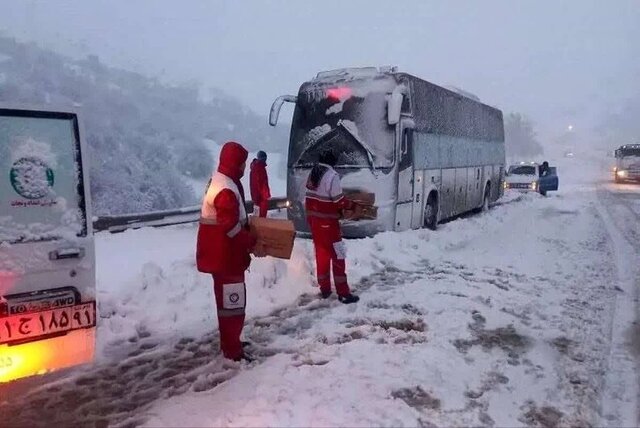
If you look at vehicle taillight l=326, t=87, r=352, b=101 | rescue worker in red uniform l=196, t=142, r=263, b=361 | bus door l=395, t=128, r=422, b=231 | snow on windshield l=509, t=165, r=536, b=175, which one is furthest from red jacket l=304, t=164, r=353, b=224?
snow on windshield l=509, t=165, r=536, b=175

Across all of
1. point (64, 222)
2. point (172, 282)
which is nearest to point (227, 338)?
point (64, 222)

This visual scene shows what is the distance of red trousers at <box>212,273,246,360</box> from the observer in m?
5.21

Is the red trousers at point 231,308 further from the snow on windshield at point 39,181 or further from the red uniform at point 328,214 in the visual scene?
the red uniform at point 328,214

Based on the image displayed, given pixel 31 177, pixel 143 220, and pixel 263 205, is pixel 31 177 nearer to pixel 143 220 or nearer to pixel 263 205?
pixel 263 205

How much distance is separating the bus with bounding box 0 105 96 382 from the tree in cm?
12385

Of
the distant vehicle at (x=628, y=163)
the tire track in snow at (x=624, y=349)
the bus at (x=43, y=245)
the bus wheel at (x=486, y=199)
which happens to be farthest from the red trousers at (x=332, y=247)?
the distant vehicle at (x=628, y=163)

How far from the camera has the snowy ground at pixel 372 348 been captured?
4.24 m

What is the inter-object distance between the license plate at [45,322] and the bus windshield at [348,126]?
25.8ft

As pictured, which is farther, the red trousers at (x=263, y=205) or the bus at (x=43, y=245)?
the red trousers at (x=263, y=205)

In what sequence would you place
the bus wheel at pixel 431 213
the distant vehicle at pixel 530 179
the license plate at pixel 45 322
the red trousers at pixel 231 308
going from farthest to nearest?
the distant vehicle at pixel 530 179, the bus wheel at pixel 431 213, the red trousers at pixel 231 308, the license plate at pixel 45 322

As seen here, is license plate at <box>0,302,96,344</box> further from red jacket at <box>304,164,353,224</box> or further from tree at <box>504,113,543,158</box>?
tree at <box>504,113,543,158</box>

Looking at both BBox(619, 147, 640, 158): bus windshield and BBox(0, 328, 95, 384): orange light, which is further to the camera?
BBox(619, 147, 640, 158): bus windshield

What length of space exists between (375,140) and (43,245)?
847 centimetres

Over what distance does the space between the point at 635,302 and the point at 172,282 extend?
6187 mm
